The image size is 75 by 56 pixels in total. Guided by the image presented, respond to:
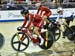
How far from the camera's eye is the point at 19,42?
7414 mm

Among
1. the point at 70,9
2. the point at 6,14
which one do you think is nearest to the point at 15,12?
the point at 6,14

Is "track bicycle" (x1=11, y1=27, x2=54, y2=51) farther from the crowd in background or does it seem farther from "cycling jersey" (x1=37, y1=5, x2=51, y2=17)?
the crowd in background

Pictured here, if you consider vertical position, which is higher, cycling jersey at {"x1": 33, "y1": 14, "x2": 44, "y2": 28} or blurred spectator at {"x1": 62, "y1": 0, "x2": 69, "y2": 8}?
cycling jersey at {"x1": 33, "y1": 14, "x2": 44, "y2": 28}

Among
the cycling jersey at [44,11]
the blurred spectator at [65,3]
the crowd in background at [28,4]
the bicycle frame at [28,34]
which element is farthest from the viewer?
the blurred spectator at [65,3]

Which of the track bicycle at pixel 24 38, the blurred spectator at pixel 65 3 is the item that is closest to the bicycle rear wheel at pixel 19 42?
the track bicycle at pixel 24 38

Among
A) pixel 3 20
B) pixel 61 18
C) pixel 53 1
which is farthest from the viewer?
pixel 53 1

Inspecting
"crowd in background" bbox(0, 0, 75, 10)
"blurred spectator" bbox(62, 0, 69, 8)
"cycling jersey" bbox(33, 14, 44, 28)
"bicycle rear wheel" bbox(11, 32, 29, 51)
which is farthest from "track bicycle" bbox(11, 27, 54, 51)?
"blurred spectator" bbox(62, 0, 69, 8)

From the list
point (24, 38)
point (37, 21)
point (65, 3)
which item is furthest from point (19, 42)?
point (65, 3)

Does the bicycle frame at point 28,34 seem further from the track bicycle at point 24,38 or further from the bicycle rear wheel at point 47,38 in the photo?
the bicycle rear wheel at point 47,38

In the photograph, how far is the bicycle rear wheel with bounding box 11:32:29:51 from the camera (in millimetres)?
7324

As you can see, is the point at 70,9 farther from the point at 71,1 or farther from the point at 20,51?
the point at 20,51

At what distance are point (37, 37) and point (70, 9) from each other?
27.7 ft

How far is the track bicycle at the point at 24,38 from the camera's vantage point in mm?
7293

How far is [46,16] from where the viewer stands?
763 centimetres
